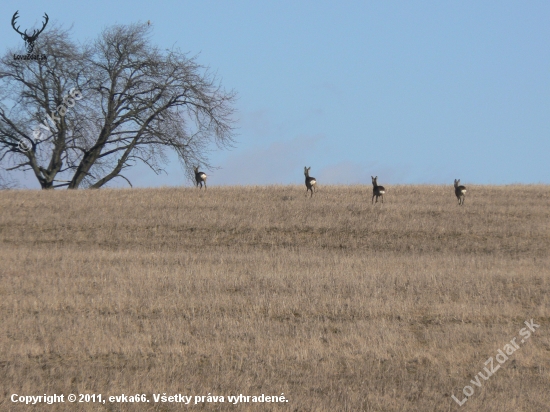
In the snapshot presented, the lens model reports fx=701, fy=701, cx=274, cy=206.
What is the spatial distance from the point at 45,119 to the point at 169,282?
24.7 m

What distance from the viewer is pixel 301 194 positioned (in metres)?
27.7

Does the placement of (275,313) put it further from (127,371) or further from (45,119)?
(45,119)

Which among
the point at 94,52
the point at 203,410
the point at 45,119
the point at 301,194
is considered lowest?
the point at 203,410

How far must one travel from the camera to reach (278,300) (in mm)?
13695

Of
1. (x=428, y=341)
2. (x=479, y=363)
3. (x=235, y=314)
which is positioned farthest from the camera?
(x=235, y=314)

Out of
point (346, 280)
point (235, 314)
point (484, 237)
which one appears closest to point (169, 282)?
point (235, 314)

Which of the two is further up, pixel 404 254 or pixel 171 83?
pixel 171 83

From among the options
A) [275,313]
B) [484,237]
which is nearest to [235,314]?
[275,313]

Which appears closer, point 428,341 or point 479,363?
point 479,363

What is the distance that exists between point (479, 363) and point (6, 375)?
670 cm

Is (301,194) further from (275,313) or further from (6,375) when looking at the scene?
(6,375)

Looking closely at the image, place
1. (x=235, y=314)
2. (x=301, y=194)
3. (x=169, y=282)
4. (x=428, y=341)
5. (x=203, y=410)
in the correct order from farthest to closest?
(x=301, y=194)
(x=169, y=282)
(x=235, y=314)
(x=428, y=341)
(x=203, y=410)

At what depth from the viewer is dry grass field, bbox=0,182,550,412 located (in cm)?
925

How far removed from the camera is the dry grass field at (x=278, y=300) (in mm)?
9251
